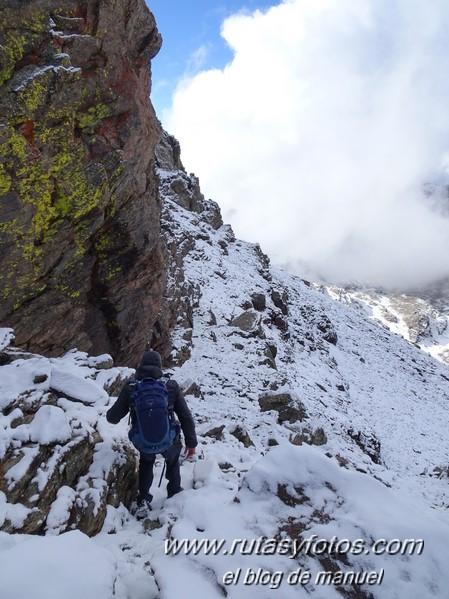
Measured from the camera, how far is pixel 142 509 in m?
6.02

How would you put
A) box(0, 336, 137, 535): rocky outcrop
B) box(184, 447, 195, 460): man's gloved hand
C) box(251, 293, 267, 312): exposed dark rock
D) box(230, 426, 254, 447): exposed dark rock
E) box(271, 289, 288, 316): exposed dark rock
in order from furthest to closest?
box(271, 289, 288, 316): exposed dark rock → box(251, 293, 267, 312): exposed dark rock → box(230, 426, 254, 447): exposed dark rock → box(184, 447, 195, 460): man's gloved hand → box(0, 336, 137, 535): rocky outcrop

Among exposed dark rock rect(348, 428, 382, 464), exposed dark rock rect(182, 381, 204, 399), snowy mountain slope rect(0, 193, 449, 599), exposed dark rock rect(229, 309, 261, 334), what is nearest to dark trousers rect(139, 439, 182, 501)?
snowy mountain slope rect(0, 193, 449, 599)

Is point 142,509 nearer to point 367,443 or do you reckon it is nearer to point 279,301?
point 367,443

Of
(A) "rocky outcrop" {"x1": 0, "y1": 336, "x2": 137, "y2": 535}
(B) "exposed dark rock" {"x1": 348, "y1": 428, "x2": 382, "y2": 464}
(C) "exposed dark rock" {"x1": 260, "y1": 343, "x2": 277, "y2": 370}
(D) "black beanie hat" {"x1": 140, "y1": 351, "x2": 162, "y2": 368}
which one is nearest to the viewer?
(A) "rocky outcrop" {"x1": 0, "y1": 336, "x2": 137, "y2": 535}

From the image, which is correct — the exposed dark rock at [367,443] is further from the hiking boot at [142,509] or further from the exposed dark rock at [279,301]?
the hiking boot at [142,509]

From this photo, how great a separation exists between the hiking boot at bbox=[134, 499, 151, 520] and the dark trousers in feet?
0.33

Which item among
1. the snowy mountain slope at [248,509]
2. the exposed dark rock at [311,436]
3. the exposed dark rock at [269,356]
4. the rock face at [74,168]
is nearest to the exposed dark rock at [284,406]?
the snowy mountain slope at [248,509]

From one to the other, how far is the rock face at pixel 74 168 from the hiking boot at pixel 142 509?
4923 millimetres

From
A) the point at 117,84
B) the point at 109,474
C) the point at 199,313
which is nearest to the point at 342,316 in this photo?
the point at 199,313

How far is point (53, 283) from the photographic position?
9758 millimetres

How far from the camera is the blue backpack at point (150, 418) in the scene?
5.86 meters

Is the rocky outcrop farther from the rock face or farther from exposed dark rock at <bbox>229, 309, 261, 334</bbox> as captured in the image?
exposed dark rock at <bbox>229, 309, 261, 334</bbox>

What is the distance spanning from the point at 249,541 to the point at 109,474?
2550 mm

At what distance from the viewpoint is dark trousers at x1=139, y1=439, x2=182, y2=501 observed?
6.24 metres
